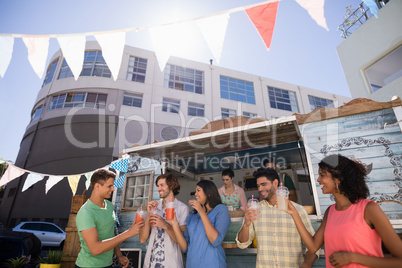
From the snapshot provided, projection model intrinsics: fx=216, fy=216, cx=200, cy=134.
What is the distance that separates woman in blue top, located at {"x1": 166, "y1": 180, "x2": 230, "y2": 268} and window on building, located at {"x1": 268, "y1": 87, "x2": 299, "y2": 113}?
17.4m

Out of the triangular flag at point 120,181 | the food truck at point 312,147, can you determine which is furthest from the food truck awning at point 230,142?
the triangular flag at point 120,181

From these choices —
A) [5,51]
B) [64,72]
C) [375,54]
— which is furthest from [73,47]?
[64,72]

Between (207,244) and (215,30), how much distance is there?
114 inches

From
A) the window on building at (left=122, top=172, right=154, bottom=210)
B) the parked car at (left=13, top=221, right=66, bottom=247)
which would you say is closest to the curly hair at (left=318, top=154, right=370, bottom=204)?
the window on building at (left=122, top=172, right=154, bottom=210)

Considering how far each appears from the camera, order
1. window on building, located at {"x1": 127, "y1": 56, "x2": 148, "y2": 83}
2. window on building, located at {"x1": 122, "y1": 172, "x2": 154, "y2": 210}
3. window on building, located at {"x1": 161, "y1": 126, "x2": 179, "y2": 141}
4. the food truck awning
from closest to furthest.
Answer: the food truck awning < window on building, located at {"x1": 122, "y1": 172, "x2": 154, "y2": 210} < window on building, located at {"x1": 161, "y1": 126, "x2": 179, "y2": 141} < window on building, located at {"x1": 127, "y1": 56, "x2": 148, "y2": 83}

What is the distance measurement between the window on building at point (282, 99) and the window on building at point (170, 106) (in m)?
8.31

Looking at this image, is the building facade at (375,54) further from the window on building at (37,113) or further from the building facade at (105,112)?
the window on building at (37,113)

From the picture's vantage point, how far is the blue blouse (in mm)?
2369

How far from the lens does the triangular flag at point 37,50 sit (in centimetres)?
336

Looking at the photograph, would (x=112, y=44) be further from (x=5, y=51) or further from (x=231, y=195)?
(x=231, y=195)

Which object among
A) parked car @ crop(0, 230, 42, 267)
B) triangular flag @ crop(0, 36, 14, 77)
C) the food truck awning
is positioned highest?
triangular flag @ crop(0, 36, 14, 77)

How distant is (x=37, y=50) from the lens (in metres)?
3.41

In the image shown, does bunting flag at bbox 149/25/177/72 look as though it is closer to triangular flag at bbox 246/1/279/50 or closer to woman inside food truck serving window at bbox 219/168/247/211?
triangular flag at bbox 246/1/279/50

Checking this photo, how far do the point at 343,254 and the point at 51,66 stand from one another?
22942mm
